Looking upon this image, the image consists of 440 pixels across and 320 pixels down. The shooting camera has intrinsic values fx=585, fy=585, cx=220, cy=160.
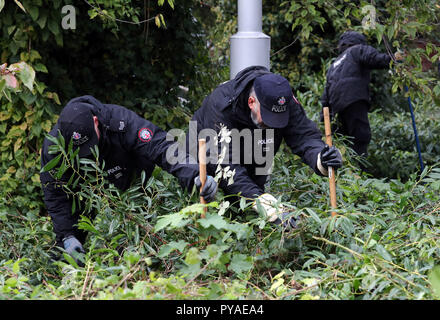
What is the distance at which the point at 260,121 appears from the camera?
3674 millimetres

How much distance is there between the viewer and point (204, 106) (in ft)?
13.5

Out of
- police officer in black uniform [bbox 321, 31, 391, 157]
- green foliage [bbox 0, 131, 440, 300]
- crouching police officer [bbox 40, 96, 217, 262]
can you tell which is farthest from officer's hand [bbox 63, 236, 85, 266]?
police officer in black uniform [bbox 321, 31, 391, 157]

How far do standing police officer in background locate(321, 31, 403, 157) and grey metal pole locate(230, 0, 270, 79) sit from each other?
9.61 ft

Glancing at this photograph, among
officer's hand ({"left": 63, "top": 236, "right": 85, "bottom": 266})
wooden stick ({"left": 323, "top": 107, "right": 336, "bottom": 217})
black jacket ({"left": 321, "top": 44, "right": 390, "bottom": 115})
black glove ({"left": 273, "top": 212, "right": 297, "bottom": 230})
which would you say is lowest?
officer's hand ({"left": 63, "top": 236, "right": 85, "bottom": 266})

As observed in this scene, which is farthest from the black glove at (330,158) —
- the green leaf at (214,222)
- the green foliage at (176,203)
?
the green leaf at (214,222)

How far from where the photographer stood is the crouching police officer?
3469 mm

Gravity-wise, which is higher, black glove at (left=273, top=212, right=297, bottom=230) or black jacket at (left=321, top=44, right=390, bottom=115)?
black jacket at (left=321, top=44, right=390, bottom=115)

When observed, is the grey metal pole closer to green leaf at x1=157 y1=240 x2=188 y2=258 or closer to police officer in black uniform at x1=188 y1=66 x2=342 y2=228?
police officer in black uniform at x1=188 y1=66 x2=342 y2=228

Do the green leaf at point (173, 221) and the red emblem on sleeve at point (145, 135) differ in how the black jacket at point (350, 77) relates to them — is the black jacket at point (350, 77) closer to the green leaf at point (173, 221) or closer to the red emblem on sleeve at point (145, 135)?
the red emblem on sleeve at point (145, 135)

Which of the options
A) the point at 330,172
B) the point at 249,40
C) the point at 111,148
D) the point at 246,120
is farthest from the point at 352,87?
the point at 111,148

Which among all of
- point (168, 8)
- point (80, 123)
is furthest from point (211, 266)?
point (168, 8)

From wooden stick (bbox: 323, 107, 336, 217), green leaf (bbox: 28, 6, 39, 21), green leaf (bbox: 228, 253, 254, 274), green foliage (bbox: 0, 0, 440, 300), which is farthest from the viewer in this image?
green leaf (bbox: 28, 6, 39, 21)
